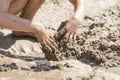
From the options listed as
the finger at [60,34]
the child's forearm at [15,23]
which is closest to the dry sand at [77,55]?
the finger at [60,34]

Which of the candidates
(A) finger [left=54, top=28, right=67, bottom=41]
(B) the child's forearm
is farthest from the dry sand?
(B) the child's forearm

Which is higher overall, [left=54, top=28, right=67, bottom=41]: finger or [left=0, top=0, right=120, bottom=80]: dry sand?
[left=54, top=28, right=67, bottom=41]: finger

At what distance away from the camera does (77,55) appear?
13.8 ft

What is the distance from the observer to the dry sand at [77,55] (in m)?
3.79

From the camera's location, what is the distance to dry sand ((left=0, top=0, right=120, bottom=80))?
12.4 feet

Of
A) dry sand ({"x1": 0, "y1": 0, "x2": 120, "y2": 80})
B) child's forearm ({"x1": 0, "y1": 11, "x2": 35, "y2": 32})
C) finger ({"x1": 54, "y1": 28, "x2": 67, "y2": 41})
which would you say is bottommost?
dry sand ({"x1": 0, "y1": 0, "x2": 120, "y2": 80})

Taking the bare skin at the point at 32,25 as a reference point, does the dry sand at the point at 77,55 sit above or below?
below

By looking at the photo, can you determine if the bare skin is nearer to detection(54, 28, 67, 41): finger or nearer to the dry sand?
detection(54, 28, 67, 41): finger

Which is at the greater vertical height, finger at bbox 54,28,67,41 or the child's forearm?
the child's forearm

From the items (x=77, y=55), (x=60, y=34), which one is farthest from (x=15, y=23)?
(x=77, y=55)

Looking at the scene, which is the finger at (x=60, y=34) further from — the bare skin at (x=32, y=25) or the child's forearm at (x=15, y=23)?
the child's forearm at (x=15, y=23)

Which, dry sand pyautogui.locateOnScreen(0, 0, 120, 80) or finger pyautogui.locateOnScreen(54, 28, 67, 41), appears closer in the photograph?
dry sand pyautogui.locateOnScreen(0, 0, 120, 80)

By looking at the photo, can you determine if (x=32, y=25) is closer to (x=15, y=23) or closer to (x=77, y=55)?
(x=15, y=23)

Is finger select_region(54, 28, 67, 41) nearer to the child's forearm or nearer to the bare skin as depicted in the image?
the bare skin
